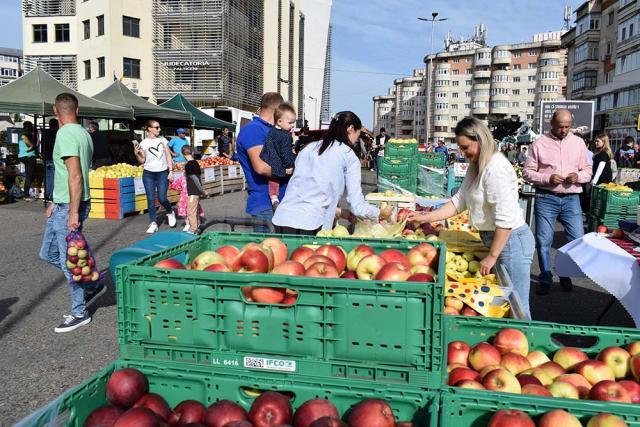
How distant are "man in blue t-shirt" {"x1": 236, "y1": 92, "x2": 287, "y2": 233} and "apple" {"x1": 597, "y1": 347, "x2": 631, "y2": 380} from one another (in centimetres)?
317

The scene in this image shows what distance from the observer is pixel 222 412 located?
1.91 m

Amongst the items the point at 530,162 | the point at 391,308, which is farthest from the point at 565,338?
the point at 391,308

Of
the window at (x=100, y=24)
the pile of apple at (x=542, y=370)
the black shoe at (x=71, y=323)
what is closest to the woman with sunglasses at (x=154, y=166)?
the black shoe at (x=71, y=323)

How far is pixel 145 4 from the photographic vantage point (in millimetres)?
44562

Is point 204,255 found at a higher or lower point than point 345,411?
higher

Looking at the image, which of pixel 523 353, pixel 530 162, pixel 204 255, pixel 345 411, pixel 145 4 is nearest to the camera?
pixel 345 411

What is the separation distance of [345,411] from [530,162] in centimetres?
514

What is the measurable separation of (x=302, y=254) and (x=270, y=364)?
87cm

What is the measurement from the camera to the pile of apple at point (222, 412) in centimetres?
181

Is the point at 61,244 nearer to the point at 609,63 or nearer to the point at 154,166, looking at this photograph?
the point at 154,166

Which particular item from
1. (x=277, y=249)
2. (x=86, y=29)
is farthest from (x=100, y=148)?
(x=86, y=29)

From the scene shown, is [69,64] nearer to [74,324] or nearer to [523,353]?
[74,324]

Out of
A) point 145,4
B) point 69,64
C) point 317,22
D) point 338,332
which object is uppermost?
point 317,22

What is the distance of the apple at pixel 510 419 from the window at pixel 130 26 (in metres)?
47.3
